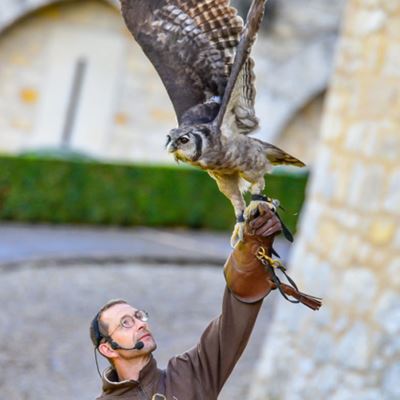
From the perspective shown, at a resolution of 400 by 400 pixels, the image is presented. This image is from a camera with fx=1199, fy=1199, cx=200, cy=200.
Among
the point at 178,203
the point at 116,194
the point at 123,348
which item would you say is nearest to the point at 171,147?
the point at 123,348

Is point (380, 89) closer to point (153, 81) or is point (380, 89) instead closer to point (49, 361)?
point (49, 361)

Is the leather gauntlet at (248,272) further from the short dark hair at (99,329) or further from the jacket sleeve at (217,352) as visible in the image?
the short dark hair at (99,329)

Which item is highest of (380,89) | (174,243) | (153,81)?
(380,89)

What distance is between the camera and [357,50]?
6.96 meters

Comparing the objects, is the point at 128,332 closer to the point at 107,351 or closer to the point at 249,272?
the point at 107,351

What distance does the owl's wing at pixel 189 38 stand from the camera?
10.9ft

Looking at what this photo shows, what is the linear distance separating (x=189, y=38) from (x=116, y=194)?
13.3 meters

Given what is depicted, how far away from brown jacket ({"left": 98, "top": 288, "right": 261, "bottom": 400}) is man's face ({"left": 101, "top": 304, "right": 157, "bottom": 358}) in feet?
0.29

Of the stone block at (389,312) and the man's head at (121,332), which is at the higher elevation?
the man's head at (121,332)

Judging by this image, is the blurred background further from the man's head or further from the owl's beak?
the owl's beak

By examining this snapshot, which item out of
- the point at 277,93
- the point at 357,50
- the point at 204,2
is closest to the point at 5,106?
the point at 277,93

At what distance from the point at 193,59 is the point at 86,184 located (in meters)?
13.3

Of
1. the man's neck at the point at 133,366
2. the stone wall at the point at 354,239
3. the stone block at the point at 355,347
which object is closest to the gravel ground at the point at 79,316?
the stone wall at the point at 354,239

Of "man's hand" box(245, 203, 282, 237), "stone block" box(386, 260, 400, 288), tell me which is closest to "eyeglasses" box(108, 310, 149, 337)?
"man's hand" box(245, 203, 282, 237)
